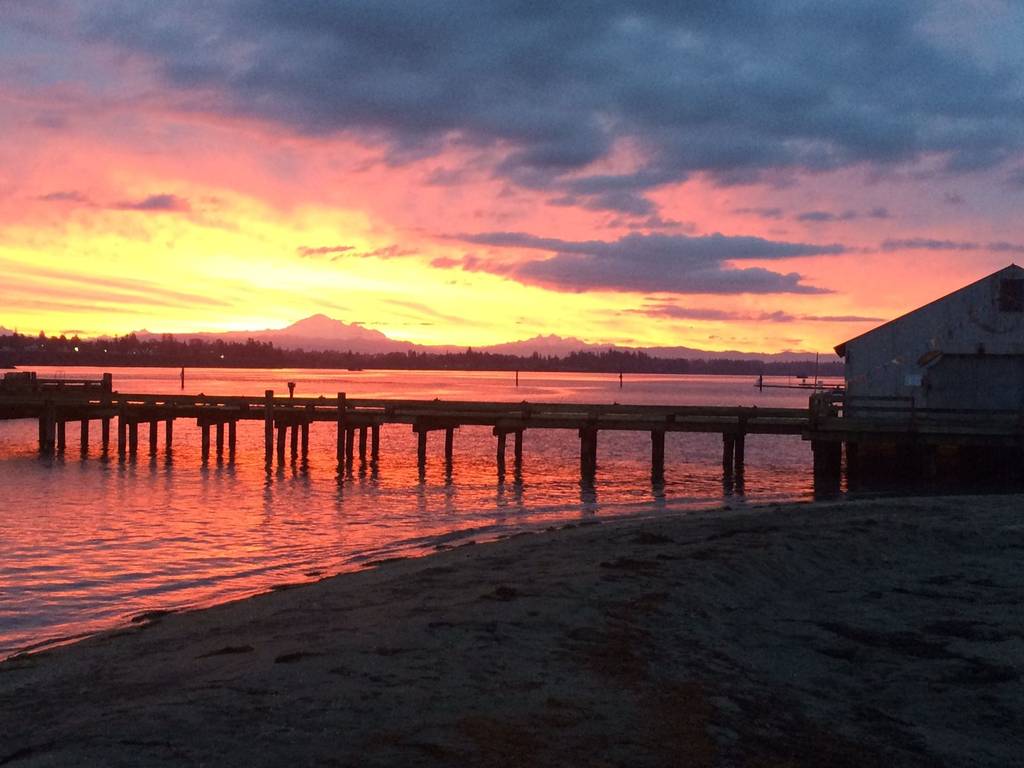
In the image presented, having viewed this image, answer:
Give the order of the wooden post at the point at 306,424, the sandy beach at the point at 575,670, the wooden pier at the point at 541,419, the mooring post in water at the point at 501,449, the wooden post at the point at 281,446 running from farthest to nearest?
1. the wooden post at the point at 281,446
2. the wooden post at the point at 306,424
3. the mooring post in water at the point at 501,449
4. the wooden pier at the point at 541,419
5. the sandy beach at the point at 575,670

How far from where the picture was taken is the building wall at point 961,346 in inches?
1245

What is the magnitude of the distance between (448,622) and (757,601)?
3.58 m

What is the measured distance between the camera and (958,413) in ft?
99.6

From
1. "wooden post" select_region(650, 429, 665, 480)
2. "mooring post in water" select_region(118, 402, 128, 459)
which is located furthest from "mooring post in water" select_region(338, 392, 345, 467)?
"wooden post" select_region(650, 429, 665, 480)

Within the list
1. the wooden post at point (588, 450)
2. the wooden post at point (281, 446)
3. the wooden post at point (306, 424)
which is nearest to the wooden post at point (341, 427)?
the wooden post at point (306, 424)

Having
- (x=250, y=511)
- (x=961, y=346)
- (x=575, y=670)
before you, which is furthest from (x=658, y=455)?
(x=575, y=670)

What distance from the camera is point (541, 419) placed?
1326 inches

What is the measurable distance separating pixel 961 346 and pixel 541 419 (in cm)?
1399

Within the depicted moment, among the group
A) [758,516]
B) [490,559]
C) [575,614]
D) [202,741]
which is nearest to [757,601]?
[575,614]

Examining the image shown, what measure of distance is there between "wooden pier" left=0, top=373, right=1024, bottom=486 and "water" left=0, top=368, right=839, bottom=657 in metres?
1.24

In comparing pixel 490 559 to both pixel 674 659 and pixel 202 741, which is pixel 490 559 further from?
pixel 202 741

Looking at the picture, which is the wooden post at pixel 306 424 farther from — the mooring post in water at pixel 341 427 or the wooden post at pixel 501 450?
the wooden post at pixel 501 450

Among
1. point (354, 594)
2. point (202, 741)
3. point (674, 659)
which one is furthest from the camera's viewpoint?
point (354, 594)

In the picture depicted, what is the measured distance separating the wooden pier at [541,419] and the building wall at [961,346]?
133 centimetres
